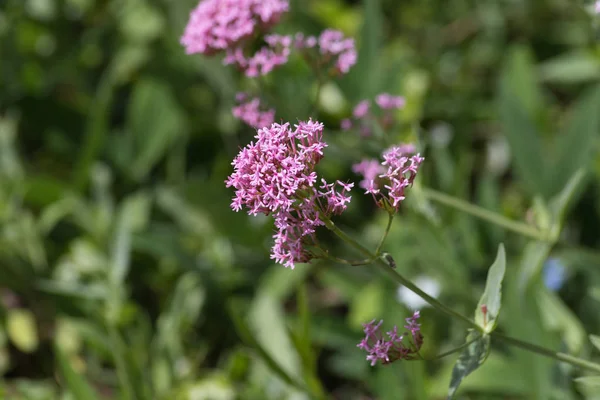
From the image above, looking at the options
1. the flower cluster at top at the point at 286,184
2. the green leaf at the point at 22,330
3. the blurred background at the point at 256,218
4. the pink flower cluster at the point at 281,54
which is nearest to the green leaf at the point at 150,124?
the blurred background at the point at 256,218

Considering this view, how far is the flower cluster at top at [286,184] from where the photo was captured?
109 cm

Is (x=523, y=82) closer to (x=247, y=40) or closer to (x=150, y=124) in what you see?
(x=247, y=40)

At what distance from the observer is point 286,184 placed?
3.59 ft

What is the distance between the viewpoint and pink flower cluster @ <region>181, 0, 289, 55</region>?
63.1 inches

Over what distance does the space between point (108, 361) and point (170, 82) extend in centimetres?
134

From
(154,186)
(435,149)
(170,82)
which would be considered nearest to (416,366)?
(435,149)

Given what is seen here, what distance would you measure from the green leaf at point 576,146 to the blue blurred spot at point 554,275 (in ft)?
1.00

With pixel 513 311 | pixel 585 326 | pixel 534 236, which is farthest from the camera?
pixel 585 326

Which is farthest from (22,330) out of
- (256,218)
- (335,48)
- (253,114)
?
(335,48)

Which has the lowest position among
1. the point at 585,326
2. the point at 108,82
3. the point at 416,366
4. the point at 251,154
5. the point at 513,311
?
the point at 251,154

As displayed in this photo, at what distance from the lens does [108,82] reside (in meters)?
3.33

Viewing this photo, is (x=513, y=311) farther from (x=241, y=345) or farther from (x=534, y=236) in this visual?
(x=241, y=345)

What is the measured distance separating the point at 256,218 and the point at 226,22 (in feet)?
4.28

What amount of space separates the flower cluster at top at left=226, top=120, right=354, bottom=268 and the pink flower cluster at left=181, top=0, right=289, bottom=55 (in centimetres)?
52
